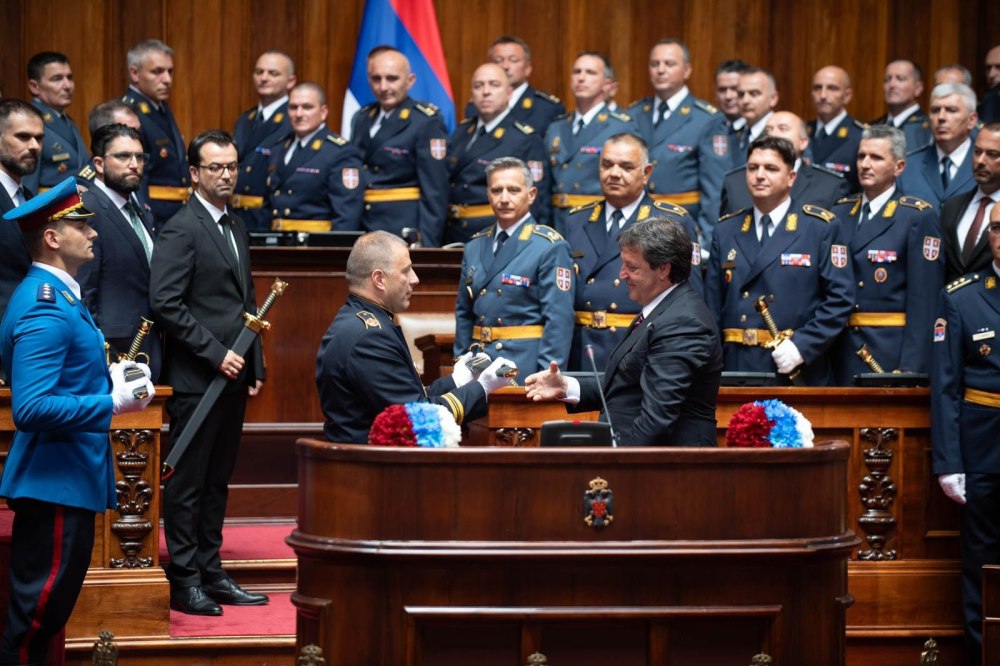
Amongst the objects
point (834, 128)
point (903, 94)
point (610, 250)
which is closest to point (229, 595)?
point (610, 250)

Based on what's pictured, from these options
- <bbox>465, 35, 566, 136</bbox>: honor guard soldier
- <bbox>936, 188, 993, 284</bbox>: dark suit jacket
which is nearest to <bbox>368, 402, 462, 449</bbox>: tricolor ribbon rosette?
<bbox>936, 188, 993, 284</bbox>: dark suit jacket

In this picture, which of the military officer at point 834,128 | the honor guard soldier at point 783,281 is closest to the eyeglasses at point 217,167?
the honor guard soldier at point 783,281

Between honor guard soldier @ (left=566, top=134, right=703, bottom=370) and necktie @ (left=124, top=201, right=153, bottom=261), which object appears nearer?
necktie @ (left=124, top=201, right=153, bottom=261)

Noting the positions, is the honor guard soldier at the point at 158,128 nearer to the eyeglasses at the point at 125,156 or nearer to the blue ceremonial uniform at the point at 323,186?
the blue ceremonial uniform at the point at 323,186

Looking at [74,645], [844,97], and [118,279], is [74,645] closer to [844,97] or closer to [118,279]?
[118,279]

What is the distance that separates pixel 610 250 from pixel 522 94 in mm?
2497

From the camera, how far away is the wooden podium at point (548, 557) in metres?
3.59

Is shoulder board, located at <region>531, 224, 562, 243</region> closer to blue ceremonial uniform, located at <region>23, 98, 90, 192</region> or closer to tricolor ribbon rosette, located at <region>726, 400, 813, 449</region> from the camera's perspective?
tricolor ribbon rosette, located at <region>726, 400, 813, 449</region>

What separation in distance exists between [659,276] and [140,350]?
6.13 feet

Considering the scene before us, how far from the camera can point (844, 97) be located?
8.20 metres

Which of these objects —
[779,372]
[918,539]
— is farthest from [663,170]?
[918,539]

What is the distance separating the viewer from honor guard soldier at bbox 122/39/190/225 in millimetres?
7266

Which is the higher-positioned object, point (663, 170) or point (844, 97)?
point (844, 97)

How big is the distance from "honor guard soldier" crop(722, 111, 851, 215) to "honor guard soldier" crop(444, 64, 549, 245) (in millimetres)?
1104
